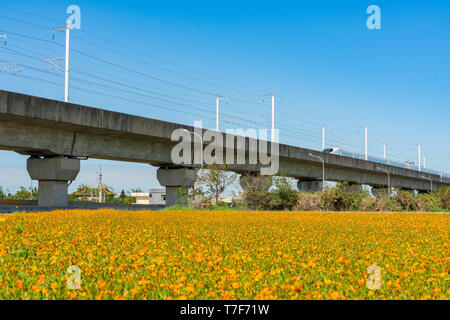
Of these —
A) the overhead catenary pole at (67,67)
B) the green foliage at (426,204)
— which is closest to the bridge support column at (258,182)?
the green foliage at (426,204)

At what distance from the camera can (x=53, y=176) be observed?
95.7 feet

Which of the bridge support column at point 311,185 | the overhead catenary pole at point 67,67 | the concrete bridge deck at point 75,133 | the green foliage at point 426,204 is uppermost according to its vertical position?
the overhead catenary pole at point 67,67

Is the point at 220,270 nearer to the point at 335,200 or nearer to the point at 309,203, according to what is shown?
the point at 309,203

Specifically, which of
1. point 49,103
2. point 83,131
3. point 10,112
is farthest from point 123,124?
point 10,112

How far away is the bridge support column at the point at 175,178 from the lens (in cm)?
3875

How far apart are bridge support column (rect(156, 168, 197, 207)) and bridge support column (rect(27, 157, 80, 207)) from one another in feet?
33.2

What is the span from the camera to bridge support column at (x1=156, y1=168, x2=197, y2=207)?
1526 inches

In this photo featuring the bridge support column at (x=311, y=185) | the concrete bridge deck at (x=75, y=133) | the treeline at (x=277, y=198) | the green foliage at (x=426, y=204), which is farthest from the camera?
the bridge support column at (x=311, y=185)

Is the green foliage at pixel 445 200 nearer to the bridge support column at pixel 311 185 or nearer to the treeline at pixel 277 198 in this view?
the treeline at pixel 277 198

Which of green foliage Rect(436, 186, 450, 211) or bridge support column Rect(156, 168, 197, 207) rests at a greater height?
bridge support column Rect(156, 168, 197, 207)

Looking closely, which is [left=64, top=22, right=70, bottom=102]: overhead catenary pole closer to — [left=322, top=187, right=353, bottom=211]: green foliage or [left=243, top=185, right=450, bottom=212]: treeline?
[left=243, top=185, right=450, bottom=212]: treeline

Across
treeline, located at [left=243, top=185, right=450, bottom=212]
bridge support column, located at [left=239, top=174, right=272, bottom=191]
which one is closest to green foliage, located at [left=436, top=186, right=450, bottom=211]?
treeline, located at [left=243, top=185, right=450, bottom=212]

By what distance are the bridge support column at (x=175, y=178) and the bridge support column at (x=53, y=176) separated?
1012 centimetres
